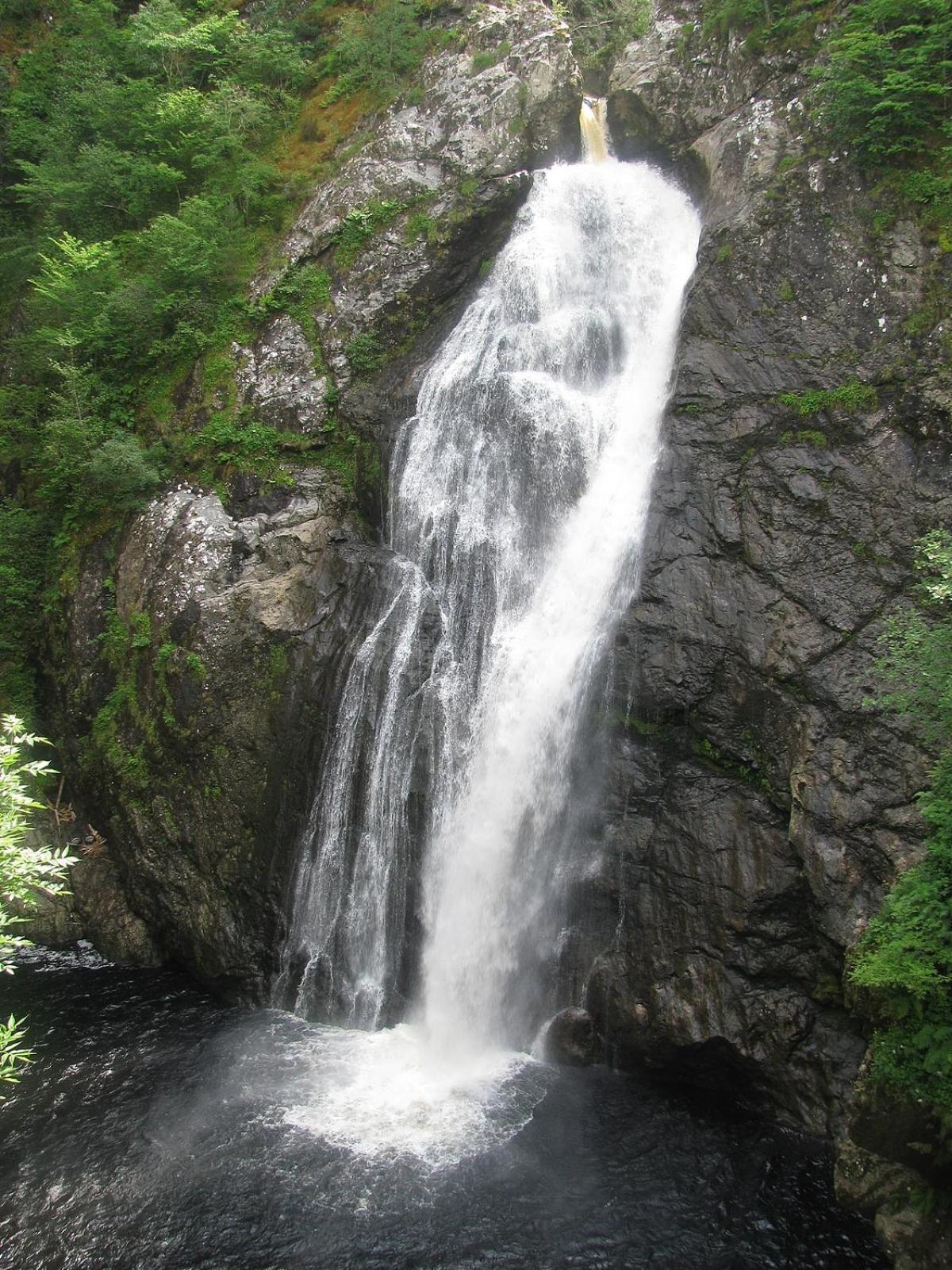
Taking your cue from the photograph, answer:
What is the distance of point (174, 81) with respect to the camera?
21719 millimetres

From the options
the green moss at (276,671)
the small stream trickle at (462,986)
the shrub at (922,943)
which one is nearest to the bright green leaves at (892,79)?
the small stream trickle at (462,986)

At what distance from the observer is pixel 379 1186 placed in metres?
9.73

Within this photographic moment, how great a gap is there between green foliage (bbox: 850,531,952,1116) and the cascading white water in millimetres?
4644

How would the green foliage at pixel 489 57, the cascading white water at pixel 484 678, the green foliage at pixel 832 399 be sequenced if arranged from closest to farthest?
the green foliage at pixel 832 399
the cascading white water at pixel 484 678
the green foliage at pixel 489 57

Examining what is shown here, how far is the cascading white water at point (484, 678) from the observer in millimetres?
12578

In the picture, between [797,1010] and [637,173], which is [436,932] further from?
[637,173]

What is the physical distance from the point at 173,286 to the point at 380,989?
15322 mm

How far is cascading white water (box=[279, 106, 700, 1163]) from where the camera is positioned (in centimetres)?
1258

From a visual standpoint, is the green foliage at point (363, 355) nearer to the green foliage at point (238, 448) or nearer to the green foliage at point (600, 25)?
the green foliage at point (238, 448)

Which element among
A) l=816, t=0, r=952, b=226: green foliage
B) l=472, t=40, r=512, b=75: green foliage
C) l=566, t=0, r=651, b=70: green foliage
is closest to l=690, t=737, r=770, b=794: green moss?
l=816, t=0, r=952, b=226: green foliage

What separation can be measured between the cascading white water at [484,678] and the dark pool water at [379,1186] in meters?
1.06

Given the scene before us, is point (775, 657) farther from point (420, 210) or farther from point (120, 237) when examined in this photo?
point (120, 237)

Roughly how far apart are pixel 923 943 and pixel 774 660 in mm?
4336

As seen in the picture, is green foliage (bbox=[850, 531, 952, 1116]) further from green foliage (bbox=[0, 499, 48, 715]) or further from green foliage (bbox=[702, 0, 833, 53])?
green foliage (bbox=[0, 499, 48, 715])
